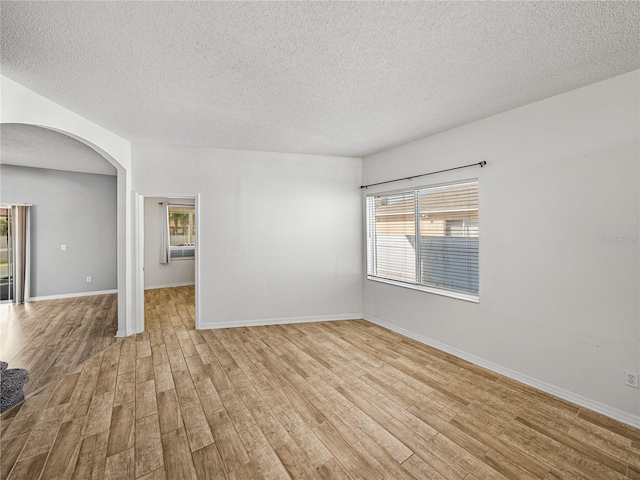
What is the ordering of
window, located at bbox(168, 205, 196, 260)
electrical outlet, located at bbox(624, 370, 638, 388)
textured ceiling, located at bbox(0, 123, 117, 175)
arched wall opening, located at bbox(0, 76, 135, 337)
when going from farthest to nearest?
window, located at bbox(168, 205, 196, 260), textured ceiling, located at bbox(0, 123, 117, 175), arched wall opening, located at bbox(0, 76, 135, 337), electrical outlet, located at bbox(624, 370, 638, 388)

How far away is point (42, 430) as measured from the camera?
6.79 ft

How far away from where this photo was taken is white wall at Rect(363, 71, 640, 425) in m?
2.22

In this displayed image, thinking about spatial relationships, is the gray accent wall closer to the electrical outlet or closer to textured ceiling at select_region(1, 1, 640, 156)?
textured ceiling at select_region(1, 1, 640, 156)

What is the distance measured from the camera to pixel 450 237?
11.6 feet

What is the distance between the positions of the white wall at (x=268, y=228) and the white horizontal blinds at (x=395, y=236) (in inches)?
15.3

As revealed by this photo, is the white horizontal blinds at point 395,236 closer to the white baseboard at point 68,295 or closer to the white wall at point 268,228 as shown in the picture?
the white wall at point 268,228

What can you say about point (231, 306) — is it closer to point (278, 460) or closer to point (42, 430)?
point (42, 430)

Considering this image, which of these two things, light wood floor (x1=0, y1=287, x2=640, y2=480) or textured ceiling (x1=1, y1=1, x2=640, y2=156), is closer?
textured ceiling (x1=1, y1=1, x2=640, y2=156)

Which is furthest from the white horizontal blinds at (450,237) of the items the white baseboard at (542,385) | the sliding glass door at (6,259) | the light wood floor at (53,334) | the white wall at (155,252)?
the sliding glass door at (6,259)

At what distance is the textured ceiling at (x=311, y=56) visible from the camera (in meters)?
1.62

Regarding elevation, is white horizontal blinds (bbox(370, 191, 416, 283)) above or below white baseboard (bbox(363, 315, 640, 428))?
above

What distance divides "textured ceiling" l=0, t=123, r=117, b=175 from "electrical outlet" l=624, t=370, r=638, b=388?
257 inches

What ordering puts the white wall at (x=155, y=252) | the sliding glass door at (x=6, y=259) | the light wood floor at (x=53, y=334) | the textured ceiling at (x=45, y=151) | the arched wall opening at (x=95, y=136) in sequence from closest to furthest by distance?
the arched wall opening at (x=95, y=136)
the light wood floor at (x=53, y=334)
the textured ceiling at (x=45, y=151)
the sliding glass door at (x=6, y=259)
the white wall at (x=155, y=252)

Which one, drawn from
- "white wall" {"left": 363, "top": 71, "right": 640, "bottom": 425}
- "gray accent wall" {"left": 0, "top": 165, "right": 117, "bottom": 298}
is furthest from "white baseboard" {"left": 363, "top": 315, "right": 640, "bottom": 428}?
"gray accent wall" {"left": 0, "top": 165, "right": 117, "bottom": 298}
